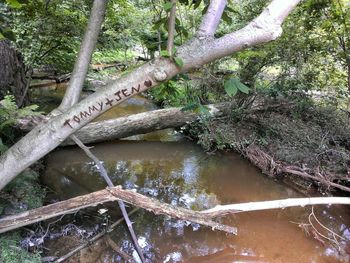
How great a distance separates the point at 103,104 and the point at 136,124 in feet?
11.8

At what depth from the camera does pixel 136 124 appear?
5.62 metres

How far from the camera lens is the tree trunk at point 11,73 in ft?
15.2

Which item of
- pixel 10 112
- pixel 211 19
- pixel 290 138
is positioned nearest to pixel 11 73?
pixel 10 112

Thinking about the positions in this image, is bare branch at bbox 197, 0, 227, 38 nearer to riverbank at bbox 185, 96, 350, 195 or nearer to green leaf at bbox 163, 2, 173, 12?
green leaf at bbox 163, 2, 173, 12

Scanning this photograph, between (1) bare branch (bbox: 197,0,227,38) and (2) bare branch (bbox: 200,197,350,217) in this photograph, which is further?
(2) bare branch (bbox: 200,197,350,217)

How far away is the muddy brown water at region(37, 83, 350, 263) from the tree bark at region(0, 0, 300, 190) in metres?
1.35

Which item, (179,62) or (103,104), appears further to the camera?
(103,104)

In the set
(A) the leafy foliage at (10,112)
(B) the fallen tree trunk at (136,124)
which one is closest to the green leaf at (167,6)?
(A) the leafy foliage at (10,112)

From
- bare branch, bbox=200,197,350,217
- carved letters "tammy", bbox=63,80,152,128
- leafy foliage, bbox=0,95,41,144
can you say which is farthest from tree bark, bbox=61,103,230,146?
carved letters "tammy", bbox=63,80,152,128

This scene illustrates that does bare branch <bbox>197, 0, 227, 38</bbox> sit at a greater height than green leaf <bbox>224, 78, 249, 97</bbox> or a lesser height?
greater

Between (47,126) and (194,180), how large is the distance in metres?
2.93

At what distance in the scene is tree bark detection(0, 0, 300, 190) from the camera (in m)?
1.76

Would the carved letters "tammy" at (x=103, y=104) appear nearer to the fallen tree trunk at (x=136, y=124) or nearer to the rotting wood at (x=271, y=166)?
the fallen tree trunk at (x=136, y=124)

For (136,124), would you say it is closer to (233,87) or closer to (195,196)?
(195,196)
